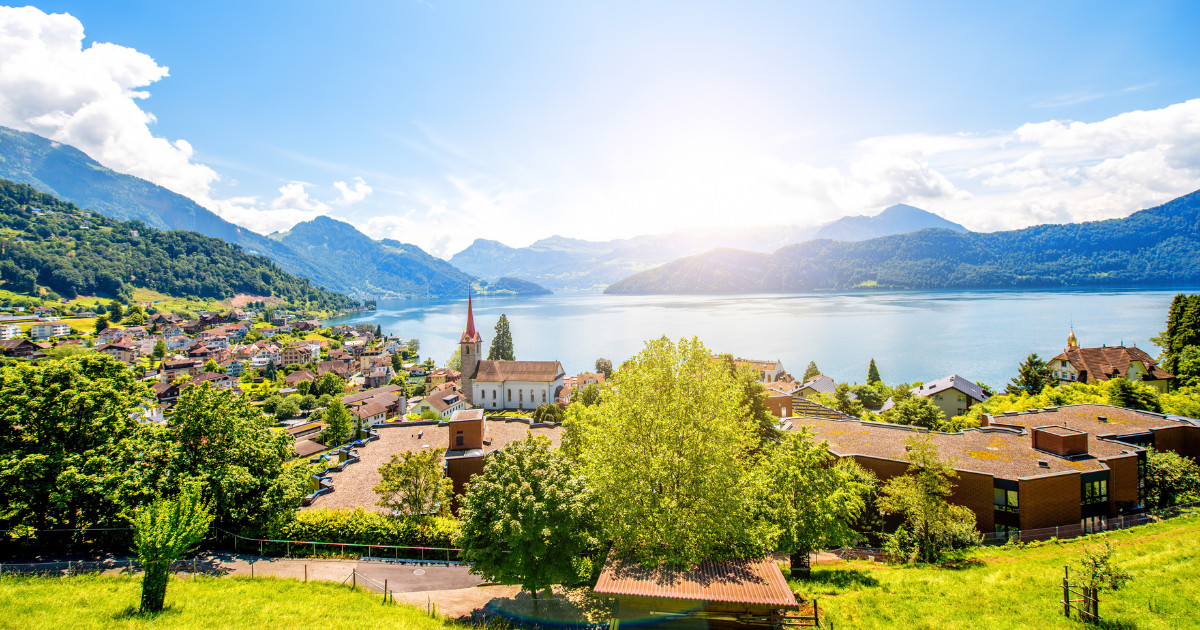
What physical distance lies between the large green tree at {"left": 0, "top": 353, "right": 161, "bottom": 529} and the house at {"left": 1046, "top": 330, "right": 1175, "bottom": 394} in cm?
7608

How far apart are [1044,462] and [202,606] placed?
33.7m

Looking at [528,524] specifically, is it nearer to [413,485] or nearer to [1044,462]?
[413,485]

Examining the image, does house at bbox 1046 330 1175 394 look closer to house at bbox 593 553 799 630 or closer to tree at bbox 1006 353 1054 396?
tree at bbox 1006 353 1054 396

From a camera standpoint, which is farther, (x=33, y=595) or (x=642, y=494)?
(x=642, y=494)

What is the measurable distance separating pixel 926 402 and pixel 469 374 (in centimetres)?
5389

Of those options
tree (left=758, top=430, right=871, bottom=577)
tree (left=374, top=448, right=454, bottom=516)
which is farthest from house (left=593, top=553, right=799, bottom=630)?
tree (left=374, top=448, right=454, bottom=516)

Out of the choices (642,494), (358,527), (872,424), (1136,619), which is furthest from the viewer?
(872,424)

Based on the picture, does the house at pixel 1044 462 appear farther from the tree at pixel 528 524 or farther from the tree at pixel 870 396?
the tree at pixel 870 396

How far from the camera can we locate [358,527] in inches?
765

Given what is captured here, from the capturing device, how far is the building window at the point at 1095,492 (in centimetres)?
2409

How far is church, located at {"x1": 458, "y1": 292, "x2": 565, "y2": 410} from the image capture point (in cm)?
6844

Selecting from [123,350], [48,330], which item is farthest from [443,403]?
[48,330]

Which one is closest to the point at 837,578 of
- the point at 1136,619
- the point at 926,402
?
the point at 1136,619

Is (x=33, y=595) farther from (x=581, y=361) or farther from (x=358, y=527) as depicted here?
(x=581, y=361)
